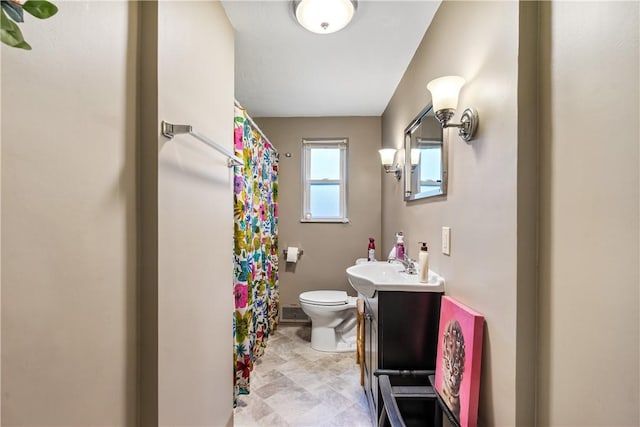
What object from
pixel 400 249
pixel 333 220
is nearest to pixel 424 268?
pixel 400 249

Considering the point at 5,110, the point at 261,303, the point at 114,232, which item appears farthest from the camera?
the point at 261,303

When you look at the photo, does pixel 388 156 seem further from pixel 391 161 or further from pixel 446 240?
pixel 446 240

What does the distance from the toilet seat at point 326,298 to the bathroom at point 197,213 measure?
124 centimetres

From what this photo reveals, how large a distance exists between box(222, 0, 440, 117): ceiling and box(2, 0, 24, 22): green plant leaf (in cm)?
127

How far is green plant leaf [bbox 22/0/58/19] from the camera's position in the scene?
38cm

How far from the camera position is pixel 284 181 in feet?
10.3

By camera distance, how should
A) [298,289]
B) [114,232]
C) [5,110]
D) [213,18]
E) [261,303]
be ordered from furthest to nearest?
1. [298,289]
2. [261,303]
3. [213,18]
4. [114,232]
5. [5,110]

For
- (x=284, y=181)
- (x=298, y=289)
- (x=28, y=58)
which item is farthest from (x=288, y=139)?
(x=28, y=58)

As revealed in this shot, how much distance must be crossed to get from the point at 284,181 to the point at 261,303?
1.36 metres

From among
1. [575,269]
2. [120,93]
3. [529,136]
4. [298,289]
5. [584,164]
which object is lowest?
[298,289]

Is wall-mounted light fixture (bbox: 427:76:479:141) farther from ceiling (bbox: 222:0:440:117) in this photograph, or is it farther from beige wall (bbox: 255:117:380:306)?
beige wall (bbox: 255:117:380:306)

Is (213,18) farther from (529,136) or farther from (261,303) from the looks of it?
(261,303)

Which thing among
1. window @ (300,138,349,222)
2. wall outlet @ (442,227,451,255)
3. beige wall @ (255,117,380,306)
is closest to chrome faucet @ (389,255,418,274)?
wall outlet @ (442,227,451,255)

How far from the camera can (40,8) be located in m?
0.38
